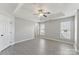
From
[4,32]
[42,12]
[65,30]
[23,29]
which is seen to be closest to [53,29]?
[65,30]

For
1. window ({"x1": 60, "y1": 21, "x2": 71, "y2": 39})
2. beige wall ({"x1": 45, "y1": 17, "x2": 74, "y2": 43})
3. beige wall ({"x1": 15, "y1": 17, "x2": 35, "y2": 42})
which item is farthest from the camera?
beige wall ({"x1": 15, "y1": 17, "x2": 35, "y2": 42})

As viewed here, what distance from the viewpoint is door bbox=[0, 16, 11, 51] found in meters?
2.26

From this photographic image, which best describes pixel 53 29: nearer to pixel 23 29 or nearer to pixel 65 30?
pixel 65 30

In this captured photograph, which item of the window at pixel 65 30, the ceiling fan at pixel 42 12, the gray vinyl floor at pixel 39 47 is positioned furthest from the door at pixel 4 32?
the window at pixel 65 30

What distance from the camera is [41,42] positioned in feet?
7.91

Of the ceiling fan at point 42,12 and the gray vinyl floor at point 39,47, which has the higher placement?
the ceiling fan at point 42,12

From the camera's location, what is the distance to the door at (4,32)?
2.26 meters

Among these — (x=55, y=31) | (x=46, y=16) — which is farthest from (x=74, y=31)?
(x=46, y=16)

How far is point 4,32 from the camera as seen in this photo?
7.66 ft

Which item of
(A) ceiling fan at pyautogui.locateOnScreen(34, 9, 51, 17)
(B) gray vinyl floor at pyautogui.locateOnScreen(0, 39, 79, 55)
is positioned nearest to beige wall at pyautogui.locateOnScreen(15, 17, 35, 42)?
(B) gray vinyl floor at pyautogui.locateOnScreen(0, 39, 79, 55)

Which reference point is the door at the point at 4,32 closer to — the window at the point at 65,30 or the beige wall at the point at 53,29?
the beige wall at the point at 53,29

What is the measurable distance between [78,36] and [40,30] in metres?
1.03

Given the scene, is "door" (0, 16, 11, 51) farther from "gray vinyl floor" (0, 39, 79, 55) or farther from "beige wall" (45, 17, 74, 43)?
"beige wall" (45, 17, 74, 43)

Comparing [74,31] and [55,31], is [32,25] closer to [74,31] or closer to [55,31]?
[55,31]
